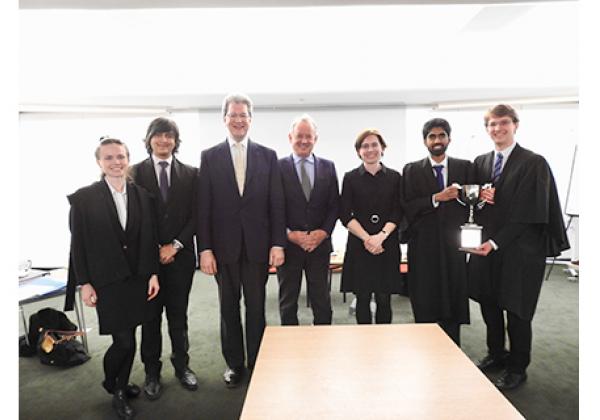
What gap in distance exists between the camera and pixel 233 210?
2494 millimetres

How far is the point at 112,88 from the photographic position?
218 inches

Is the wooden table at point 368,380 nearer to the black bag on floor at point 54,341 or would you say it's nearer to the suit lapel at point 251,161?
the suit lapel at point 251,161

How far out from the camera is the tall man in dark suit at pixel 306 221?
267cm

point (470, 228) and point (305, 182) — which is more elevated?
point (305, 182)

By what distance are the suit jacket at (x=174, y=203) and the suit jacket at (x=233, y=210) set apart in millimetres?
67

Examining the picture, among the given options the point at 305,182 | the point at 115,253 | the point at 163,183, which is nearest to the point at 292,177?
the point at 305,182

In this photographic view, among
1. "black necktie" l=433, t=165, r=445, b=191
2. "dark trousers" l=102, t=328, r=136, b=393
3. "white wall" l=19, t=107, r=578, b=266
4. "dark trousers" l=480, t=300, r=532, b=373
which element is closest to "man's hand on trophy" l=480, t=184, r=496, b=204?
"black necktie" l=433, t=165, r=445, b=191

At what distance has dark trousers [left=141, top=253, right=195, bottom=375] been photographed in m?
2.49

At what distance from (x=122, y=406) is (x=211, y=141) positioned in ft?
15.6

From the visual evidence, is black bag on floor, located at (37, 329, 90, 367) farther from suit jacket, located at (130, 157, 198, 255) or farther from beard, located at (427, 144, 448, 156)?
beard, located at (427, 144, 448, 156)

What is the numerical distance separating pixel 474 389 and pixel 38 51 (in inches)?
253

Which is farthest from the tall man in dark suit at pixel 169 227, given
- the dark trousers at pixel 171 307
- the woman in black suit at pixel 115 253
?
the woman in black suit at pixel 115 253

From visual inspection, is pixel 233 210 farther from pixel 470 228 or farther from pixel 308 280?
pixel 470 228

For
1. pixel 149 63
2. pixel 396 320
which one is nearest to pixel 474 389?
pixel 396 320
